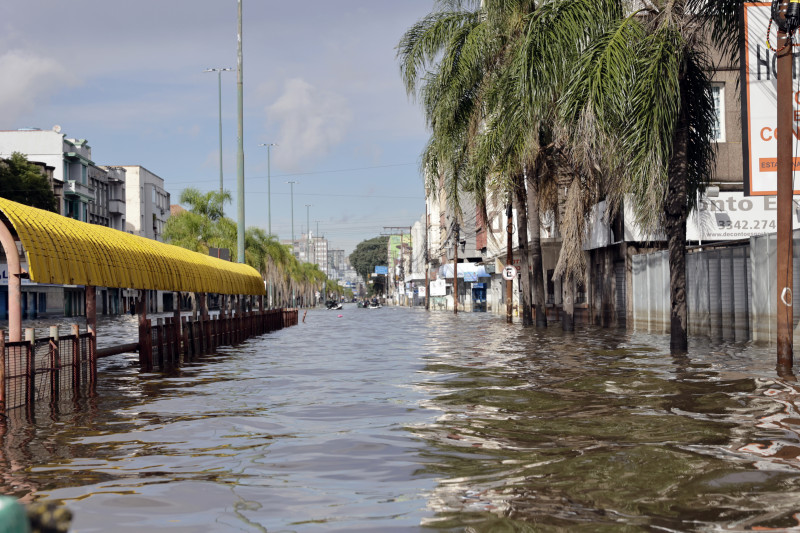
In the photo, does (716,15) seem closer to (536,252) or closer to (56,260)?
(56,260)

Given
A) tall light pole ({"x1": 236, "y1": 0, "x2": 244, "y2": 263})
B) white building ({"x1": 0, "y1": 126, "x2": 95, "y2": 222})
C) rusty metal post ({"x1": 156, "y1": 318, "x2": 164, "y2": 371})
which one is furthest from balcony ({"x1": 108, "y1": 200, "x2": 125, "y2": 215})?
rusty metal post ({"x1": 156, "y1": 318, "x2": 164, "y2": 371})

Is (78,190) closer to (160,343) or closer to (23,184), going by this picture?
(23,184)

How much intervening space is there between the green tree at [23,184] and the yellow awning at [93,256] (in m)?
38.0

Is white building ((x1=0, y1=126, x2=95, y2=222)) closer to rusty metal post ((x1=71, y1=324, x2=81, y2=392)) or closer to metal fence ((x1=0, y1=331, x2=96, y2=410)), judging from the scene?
metal fence ((x1=0, y1=331, x2=96, y2=410))

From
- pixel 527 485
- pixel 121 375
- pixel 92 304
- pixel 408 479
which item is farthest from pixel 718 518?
pixel 121 375

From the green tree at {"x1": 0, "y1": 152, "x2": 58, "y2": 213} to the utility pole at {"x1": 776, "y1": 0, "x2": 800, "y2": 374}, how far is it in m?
55.6

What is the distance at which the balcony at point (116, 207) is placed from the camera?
10419 cm

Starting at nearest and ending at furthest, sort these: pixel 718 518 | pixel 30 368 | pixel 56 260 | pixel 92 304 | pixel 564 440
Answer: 1. pixel 718 518
2. pixel 564 440
3. pixel 30 368
4. pixel 56 260
5. pixel 92 304

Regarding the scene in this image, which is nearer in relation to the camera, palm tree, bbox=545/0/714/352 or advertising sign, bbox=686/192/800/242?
palm tree, bbox=545/0/714/352

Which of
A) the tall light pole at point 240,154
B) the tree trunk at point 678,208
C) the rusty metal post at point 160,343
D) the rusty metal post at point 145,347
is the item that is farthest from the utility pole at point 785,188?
the tall light pole at point 240,154

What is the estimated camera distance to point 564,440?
354 inches

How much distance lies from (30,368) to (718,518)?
33.9 ft

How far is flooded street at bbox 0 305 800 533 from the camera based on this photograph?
609 centimetres

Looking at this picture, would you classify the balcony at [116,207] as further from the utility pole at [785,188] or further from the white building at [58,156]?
the utility pole at [785,188]
